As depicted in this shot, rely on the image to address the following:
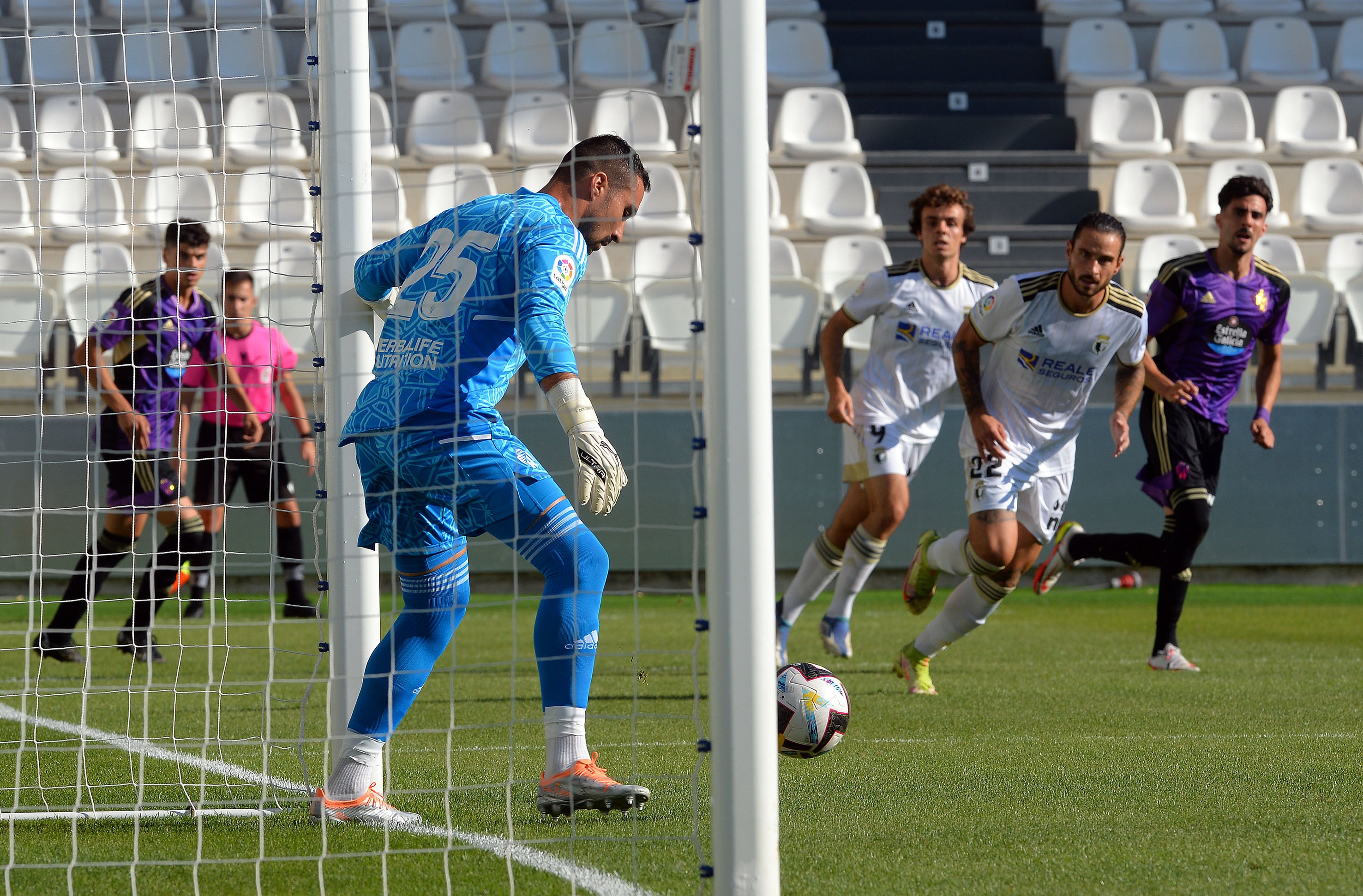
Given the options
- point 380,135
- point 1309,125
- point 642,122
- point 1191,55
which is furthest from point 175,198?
point 1309,125

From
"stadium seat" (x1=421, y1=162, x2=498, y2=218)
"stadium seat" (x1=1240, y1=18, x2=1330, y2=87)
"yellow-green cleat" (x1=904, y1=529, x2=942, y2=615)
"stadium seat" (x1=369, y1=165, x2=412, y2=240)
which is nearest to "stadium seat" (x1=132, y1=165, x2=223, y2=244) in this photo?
"stadium seat" (x1=369, y1=165, x2=412, y2=240)

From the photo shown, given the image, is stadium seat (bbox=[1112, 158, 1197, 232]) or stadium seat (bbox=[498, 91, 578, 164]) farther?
stadium seat (bbox=[1112, 158, 1197, 232])

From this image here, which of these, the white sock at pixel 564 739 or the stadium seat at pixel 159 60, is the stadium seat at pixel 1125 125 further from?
the white sock at pixel 564 739

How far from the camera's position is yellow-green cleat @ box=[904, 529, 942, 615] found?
6.96m

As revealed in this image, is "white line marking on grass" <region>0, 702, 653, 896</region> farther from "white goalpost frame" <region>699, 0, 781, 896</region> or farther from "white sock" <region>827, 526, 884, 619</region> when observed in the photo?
"white sock" <region>827, 526, 884, 619</region>

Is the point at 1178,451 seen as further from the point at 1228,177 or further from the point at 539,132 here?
the point at 539,132

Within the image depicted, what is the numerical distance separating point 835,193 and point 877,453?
24.0ft

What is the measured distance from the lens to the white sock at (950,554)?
258 inches

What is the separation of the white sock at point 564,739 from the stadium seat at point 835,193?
10834mm

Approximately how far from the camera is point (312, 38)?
4090mm

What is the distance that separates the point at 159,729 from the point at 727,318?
3.73 metres

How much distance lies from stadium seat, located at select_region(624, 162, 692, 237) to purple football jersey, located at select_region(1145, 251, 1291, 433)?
21.3 ft

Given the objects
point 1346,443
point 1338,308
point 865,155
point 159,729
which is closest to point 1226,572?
point 1346,443

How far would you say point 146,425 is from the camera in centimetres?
761
